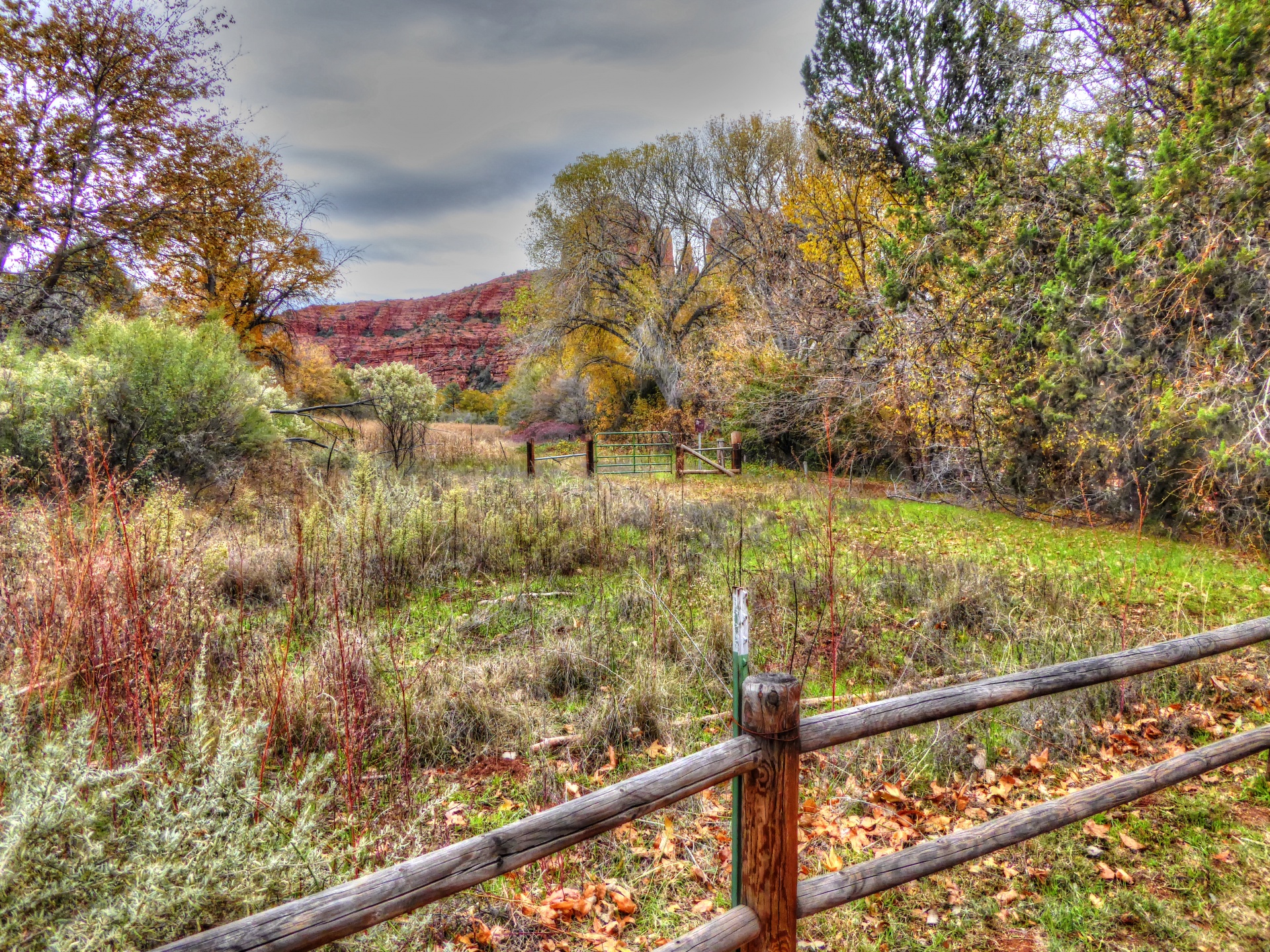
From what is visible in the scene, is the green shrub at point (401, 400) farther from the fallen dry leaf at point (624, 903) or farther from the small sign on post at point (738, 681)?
the small sign on post at point (738, 681)

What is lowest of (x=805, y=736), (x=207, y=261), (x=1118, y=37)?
(x=805, y=736)

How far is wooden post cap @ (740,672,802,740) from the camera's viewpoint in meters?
1.62

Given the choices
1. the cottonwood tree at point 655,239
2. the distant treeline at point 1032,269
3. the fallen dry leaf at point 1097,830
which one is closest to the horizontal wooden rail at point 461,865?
the fallen dry leaf at point 1097,830

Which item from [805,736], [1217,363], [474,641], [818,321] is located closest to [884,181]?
[818,321]

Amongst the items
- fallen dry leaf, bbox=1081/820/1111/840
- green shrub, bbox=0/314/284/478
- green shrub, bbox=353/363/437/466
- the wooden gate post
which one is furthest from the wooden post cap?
green shrub, bbox=353/363/437/466

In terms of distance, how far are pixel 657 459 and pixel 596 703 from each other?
15929 mm

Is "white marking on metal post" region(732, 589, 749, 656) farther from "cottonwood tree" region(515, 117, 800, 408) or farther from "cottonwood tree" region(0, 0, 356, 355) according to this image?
"cottonwood tree" region(515, 117, 800, 408)

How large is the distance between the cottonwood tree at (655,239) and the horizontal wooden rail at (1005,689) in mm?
20342

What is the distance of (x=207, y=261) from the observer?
1320 cm

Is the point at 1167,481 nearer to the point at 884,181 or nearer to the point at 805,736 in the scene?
the point at 884,181

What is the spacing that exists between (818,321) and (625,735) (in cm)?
1293

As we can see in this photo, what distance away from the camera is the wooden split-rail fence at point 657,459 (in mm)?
16641

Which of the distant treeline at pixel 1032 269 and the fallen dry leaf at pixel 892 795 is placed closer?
the fallen dry leaf at pixel 892 795

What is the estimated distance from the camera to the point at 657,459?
1973cm
